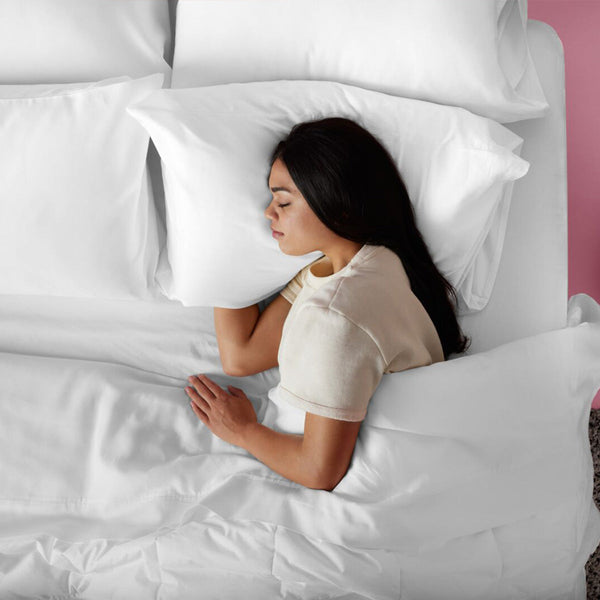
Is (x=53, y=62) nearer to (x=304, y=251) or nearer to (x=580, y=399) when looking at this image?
(x=304, y=251)

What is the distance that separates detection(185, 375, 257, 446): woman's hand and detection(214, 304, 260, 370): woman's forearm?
5 cm

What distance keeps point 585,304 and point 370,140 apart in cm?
52

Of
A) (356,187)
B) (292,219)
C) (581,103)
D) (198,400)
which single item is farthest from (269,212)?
(581,103)

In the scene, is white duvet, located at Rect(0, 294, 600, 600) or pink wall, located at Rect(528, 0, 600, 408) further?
pink wall, located at Rect(528, 0, 600, 408)

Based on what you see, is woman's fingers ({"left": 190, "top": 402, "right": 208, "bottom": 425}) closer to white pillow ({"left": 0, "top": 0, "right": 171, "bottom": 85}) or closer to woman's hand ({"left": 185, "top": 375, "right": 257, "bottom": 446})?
woman's hand ({"left": 185, "top": 375, "right": 257, "bottom": 446})

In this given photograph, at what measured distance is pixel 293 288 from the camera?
110 cm

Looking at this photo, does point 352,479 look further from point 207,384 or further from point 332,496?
point 207,384

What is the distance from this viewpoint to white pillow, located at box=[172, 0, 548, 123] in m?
1.00

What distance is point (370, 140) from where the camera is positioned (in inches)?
37.3

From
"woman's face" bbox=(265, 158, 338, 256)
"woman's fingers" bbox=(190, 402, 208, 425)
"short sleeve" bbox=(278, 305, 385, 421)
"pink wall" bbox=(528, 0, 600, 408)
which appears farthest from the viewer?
"pink wall" bbox=(528, 0, 600, 408)

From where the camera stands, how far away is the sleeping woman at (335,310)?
0.83 meters

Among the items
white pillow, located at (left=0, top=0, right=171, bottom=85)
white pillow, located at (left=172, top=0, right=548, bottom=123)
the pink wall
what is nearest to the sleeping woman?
white pillow, located at (left=172, top=0, right=548, bottom=123)

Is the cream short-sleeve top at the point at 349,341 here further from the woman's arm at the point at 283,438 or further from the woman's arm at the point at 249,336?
the woman's arm at the point at 249,336

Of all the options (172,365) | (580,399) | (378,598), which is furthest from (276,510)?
(580,399)
